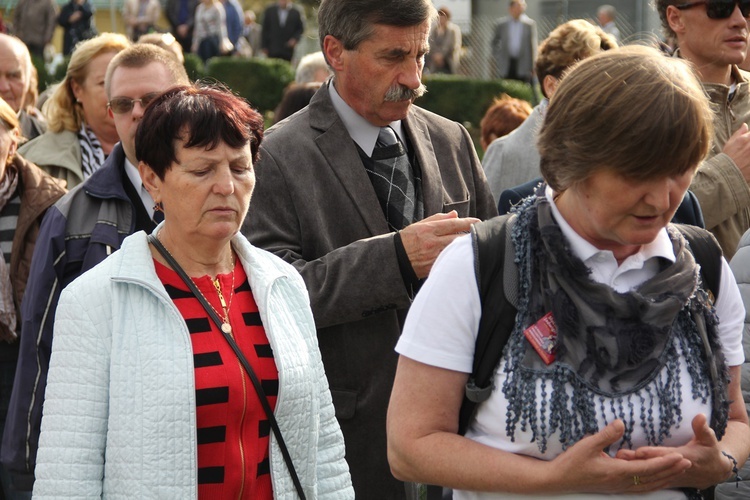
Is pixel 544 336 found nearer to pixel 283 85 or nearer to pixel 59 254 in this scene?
pixel 59 254

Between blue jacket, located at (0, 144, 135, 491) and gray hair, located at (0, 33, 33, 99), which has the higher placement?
gray hair, located at (0, 33, 33, 99)

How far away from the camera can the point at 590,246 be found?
256 centimetres

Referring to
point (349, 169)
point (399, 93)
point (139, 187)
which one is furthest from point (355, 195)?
point (139, 187)

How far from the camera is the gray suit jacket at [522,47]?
2308 cm

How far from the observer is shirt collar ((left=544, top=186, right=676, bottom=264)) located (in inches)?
100

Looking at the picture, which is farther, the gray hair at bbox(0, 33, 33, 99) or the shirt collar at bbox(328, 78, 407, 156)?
the gray hair at bbox(0, 33, 33, 99)

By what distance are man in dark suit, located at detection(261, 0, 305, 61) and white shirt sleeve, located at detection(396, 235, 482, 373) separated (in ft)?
74.9

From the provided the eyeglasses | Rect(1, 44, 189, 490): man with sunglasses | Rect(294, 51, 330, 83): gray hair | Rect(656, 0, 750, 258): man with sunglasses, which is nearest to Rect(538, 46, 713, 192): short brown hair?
Rect(656, 0, 750, 258): man with sunglasses

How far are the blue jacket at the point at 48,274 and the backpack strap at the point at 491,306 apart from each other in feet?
6.95

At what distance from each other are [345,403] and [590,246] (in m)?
1.53

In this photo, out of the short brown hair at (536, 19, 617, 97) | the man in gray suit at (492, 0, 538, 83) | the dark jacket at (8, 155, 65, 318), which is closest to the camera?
the dark jacket at (8, 155, 65, 318)

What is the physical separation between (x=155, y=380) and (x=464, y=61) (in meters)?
24.1

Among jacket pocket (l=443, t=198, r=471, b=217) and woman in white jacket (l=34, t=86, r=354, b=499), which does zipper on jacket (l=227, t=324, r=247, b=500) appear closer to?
woman in white jacket (l=34, t=86, r=354, b=499)

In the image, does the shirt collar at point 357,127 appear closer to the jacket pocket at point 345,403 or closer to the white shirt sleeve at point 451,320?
the jacket pocket at point 345,403
